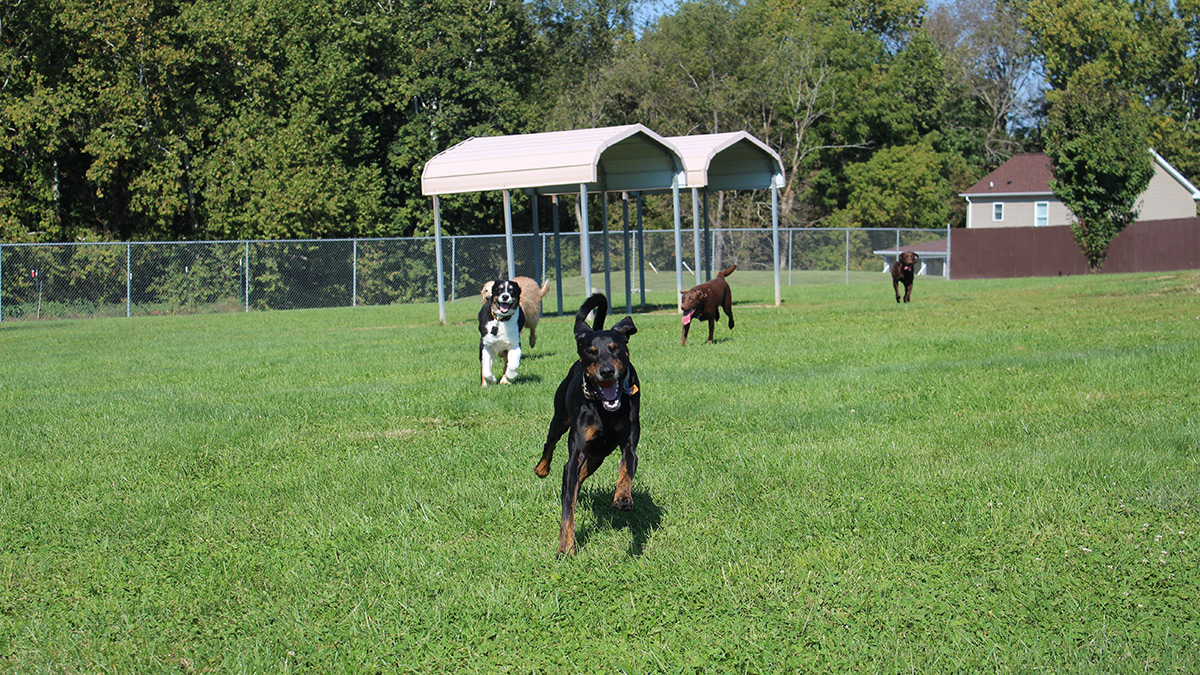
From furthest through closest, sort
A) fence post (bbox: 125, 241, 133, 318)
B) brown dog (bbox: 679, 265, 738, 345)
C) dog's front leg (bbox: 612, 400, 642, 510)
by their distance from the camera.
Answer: fence post (bbox: 125, 241, 133, 318), brown dog (bbox: 679, 265, 738, 345), dog's front leg (bbox: 612, 400, 642, 510)

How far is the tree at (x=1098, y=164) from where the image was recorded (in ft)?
139

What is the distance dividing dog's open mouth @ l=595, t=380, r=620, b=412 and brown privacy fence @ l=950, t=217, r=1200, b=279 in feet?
139

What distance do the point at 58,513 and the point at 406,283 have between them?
97.0 ft

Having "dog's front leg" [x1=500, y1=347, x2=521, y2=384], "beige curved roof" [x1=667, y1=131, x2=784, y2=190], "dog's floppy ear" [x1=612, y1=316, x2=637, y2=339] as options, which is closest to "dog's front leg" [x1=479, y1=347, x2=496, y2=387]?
"dog's front leg" [x1=500, y1=347, x2=521, y2=384]

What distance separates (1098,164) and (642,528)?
139 feet

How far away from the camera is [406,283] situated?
35.2 m

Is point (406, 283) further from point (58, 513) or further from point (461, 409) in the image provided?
point (58, 513)

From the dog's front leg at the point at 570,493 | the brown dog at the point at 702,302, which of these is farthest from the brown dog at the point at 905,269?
the dog's front leg at the point at 570,493

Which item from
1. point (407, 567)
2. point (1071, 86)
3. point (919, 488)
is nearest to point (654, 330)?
point (919, 488)

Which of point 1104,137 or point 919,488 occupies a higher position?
point 1104,137

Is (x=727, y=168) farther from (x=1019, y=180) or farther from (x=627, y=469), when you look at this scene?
(x=1019, y=180)

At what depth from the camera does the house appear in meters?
57.3

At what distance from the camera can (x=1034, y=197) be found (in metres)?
59.9

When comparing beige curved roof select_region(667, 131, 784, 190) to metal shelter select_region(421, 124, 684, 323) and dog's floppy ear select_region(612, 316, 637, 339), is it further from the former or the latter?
dog's floppy ear select_region(612, 316, 637, 339)
